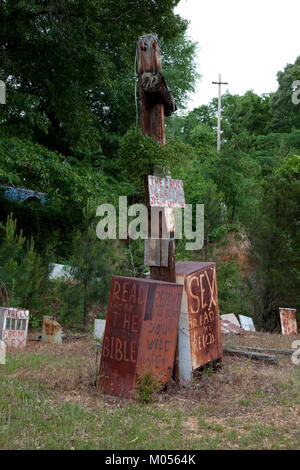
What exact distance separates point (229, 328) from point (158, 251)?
5781 millimetres

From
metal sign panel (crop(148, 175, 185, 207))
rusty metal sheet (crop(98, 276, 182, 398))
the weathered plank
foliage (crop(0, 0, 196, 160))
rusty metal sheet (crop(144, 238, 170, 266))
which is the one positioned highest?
foliage (crop(0, 0, 196, 160))

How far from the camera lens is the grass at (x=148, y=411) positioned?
4047 millimetres

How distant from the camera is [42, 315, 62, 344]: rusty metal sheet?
921 cm

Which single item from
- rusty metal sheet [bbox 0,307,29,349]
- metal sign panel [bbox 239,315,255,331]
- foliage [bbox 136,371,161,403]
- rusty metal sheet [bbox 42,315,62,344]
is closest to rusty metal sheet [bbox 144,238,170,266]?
foliage [bbox 136,371,161,403]

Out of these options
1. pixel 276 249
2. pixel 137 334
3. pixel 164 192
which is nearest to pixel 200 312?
pixel 137 334

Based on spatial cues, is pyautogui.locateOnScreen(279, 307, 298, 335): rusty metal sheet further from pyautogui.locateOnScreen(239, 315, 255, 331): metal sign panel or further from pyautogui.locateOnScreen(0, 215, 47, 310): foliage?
pyautogui.locateOnScreen(0, 215, 47, 310): foliage

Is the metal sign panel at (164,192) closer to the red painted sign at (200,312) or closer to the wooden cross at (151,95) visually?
the wooden cross at (151,95)

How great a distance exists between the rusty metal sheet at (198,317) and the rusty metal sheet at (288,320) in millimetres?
6192

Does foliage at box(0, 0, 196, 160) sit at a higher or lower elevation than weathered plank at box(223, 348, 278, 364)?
higher

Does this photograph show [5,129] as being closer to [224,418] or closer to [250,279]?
[250,279]

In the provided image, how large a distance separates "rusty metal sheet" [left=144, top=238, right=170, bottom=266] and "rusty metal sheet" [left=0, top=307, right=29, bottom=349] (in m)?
3.62
